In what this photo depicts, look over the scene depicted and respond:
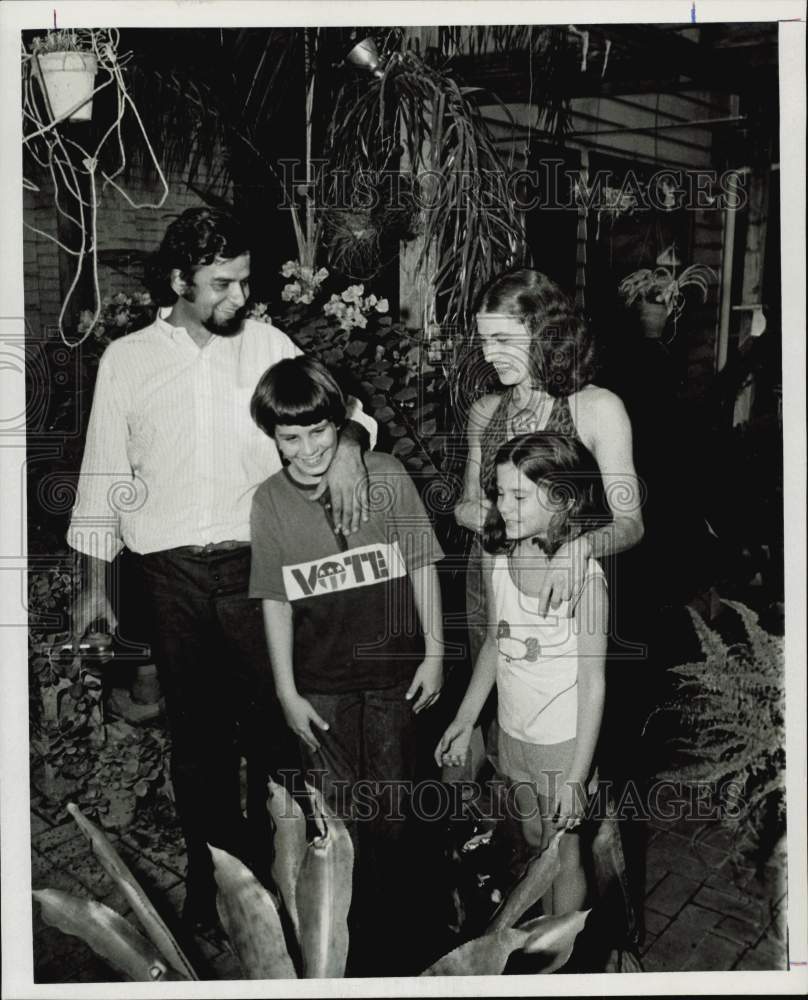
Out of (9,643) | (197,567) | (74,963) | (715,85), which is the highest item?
(715,85)

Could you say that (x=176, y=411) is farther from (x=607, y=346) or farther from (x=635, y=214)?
(x=635, y=214)

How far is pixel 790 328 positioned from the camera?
2916 millimetres

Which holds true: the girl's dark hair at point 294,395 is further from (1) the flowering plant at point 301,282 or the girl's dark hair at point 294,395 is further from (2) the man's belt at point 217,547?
(2) the man's belt at point 217,547

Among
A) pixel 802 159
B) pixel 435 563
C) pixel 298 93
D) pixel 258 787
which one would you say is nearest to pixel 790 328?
pixel 802 159

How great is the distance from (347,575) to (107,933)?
49.3 inches

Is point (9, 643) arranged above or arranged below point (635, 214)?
below

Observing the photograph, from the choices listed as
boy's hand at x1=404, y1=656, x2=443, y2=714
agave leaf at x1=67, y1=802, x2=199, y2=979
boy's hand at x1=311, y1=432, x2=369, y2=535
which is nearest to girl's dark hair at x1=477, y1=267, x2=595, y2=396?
boy's hand at x1=311, y1=432, x2=369, y2=535

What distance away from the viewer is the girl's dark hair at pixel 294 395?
2.76 meters

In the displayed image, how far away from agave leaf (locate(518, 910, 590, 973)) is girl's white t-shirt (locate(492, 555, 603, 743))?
1.75 feet

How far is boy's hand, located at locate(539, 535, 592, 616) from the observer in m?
2.83

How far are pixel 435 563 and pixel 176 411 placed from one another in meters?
0.84

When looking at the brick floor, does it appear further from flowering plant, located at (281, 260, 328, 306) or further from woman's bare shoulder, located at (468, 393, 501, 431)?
flowering plant, located at (281, 260, 328, 306)

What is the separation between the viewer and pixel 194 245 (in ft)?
8.99

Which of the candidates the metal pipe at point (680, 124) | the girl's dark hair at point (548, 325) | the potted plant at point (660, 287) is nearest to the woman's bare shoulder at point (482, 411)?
the girl's dark hair at point (548, 325)
